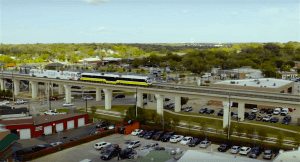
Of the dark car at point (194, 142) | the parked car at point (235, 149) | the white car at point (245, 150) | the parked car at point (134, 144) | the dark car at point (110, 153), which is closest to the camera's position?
the dark car at point (110, 153)

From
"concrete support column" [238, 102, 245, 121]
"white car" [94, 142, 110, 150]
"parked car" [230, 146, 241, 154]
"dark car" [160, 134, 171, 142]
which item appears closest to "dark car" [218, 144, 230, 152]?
"parked car" [230, 146, 241, 154]

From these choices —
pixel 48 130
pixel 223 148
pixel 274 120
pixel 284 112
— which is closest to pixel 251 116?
pixel 274 120

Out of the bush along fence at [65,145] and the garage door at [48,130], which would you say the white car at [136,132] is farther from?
the garage door at [48,130]

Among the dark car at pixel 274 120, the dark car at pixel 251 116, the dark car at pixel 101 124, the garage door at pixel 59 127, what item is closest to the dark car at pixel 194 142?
the dark car at pixel 101 124

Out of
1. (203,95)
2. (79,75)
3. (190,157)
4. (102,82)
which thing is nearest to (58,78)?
(79,75)

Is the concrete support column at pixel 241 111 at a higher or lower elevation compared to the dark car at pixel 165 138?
higher

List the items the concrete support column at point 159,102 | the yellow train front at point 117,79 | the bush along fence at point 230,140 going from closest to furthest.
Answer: the bush along fence at point 230,140 < the concrete support column at point 159,102 < the yellow train front at point 117,79

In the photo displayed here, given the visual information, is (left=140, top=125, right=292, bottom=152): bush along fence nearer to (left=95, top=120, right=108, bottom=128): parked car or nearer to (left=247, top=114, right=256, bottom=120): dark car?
(left=247, top=114, right=256, bottom=120): dark car
